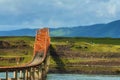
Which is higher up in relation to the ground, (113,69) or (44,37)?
(44,37)

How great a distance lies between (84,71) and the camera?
194m

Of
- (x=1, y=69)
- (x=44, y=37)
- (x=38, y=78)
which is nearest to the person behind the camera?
(x=1, y=69)

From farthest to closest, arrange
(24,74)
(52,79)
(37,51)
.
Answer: (37,51) → (52,79) → (24,74)

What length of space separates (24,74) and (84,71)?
10441cm

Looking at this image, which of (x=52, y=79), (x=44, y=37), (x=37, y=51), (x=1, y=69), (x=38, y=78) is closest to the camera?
(x=1, y=69)

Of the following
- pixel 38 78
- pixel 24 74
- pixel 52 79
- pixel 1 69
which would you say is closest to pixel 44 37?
pixel 52 79

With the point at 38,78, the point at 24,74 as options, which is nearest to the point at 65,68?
the point at 38,78

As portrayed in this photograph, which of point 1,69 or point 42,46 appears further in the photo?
point 42,46

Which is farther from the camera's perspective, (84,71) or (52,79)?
(84,71)

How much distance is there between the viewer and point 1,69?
69.2m

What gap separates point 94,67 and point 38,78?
81.9 meters

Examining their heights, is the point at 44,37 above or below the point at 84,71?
above

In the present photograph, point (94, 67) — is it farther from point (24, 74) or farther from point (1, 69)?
point (1, 69)

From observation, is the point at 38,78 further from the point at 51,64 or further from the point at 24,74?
the point at 51,64
